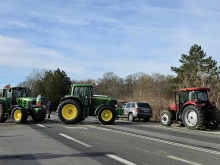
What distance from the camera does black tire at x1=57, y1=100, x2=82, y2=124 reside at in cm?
1962

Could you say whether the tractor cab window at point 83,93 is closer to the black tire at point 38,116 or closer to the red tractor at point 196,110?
the black tire at point 38,116

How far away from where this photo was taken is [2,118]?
21.4m

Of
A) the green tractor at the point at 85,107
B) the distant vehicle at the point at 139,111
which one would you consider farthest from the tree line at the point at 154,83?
the green tractor at the point at 85,107

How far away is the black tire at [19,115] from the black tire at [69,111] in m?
2.15

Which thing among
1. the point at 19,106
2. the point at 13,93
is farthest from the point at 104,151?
the point at 13,93

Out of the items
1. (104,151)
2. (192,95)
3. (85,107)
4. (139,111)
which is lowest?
(104,151)

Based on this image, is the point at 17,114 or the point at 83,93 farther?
the point at 83,93

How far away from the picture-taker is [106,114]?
19.6 meters

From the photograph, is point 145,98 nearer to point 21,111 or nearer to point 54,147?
point 21,111

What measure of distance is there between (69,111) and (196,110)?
772cm

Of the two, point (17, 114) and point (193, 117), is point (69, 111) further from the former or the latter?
point (193, 117)

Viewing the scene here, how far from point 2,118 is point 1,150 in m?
12.2

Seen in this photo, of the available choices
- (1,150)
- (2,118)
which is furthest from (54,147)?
(2,118)

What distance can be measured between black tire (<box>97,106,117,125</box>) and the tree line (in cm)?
950
